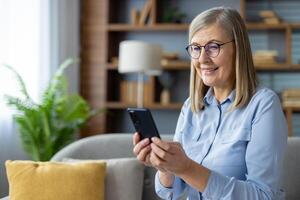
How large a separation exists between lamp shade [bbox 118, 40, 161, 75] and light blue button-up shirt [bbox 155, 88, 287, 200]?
237 centimetres

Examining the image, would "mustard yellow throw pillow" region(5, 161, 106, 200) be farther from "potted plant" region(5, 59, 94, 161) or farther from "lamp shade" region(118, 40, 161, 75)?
"lamp shade" region(118, 40, 161, 75)

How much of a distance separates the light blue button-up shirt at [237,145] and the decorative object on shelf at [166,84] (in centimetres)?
291

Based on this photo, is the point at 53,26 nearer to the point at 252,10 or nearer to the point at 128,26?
the point at 128,26

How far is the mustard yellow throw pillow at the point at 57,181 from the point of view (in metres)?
2.23

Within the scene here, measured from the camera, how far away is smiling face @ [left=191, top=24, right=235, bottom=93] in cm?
159

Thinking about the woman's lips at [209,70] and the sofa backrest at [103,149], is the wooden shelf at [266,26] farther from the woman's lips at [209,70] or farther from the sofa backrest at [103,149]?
the woman's lips at [209,70]

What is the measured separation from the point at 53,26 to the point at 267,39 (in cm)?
186

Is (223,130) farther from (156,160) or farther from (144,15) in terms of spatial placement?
(144,15)

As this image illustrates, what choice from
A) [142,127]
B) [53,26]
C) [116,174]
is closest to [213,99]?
[142,127]

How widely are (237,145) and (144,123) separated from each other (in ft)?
0.96

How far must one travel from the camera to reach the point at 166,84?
4.77 metres

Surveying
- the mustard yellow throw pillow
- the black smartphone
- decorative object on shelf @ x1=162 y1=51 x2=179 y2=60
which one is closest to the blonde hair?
the black smartphone

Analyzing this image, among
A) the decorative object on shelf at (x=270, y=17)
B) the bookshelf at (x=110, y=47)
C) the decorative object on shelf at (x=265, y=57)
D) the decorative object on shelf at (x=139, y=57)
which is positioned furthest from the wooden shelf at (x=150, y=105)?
the decorative object on shelf at (x=270, y=17)

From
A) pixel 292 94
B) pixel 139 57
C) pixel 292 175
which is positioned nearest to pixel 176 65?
pixel 139 57
